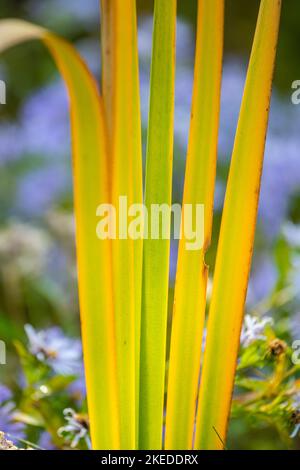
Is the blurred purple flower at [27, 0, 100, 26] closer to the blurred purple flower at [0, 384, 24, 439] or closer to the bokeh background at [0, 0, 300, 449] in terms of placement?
the bokeh background at [0, 0, 300, 449]

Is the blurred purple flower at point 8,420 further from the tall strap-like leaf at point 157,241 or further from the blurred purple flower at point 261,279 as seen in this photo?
the blurred purple flower at point 261,279

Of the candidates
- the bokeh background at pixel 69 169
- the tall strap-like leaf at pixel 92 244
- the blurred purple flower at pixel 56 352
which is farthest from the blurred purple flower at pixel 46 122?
the tall strap-like leaf at pixel 92 244

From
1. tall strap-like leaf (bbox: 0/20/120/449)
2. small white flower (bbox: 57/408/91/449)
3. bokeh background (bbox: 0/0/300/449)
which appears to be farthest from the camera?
bokeh background (bbox: 0/0/300/449)

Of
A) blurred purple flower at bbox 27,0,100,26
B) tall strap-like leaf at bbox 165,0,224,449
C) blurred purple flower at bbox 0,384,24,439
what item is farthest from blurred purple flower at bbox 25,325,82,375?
blurred purple flower at bbox 27,0,100,26

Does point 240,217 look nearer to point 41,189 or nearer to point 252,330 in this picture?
point 252,330

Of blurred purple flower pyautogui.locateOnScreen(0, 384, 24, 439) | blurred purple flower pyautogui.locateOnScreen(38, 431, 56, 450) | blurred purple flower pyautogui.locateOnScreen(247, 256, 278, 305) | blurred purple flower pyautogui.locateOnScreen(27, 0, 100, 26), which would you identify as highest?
blurred purple flower pyautogui.locateOnScreen(27, 0, 100, 26)
